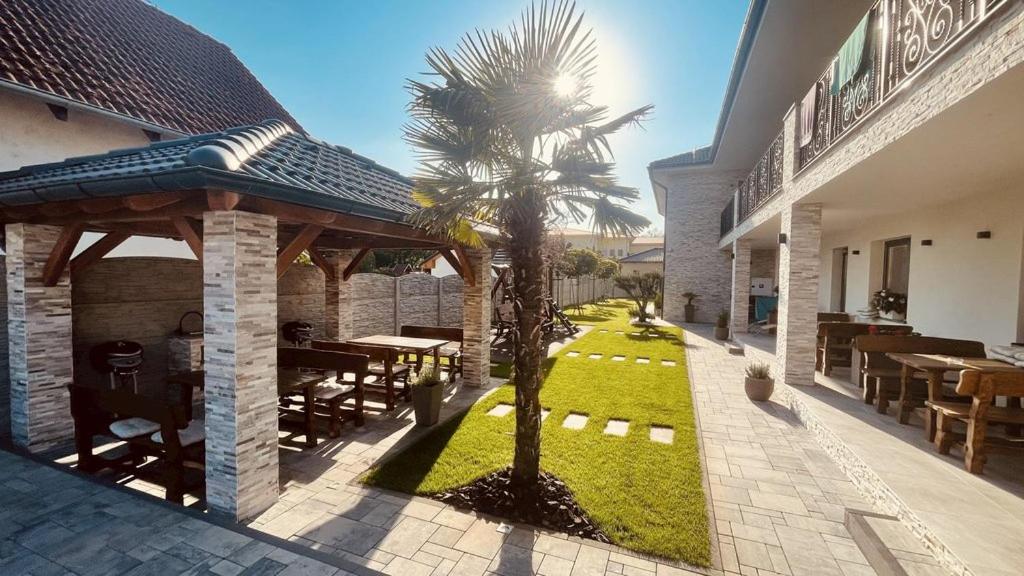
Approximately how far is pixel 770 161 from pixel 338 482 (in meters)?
10.7

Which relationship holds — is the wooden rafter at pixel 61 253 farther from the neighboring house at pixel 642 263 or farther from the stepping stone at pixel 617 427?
the neighboring house at pixel 642 263

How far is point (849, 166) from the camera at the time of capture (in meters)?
5.30

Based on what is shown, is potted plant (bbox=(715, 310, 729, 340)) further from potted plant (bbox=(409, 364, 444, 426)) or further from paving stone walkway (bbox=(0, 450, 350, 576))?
paving stone walkway (bbox=(0, 450, 350, 576))

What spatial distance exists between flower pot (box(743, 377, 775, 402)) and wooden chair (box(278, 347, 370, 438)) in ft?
21.9

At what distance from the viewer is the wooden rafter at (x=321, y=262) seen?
9109 millimetres

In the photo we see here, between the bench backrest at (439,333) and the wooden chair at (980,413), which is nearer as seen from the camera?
the wooden chair at (980,413)

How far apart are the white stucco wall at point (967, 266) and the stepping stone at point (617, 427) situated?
5667 mm

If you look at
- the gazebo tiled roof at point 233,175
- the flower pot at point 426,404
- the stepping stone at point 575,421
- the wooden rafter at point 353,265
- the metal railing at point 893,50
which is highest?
the metal railing at point 893,50

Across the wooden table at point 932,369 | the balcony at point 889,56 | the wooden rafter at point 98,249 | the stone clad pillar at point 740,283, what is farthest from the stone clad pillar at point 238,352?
the stone clad pillar at point 740,283

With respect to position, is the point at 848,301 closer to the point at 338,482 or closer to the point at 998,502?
the point at 998,502

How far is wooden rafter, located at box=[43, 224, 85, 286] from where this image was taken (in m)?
5.04

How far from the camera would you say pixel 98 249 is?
5324mm

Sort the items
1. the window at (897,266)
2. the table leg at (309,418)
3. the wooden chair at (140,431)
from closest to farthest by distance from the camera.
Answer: the wooden chair at (140,431)
the table leg at (309,418)
the window at (897,266)

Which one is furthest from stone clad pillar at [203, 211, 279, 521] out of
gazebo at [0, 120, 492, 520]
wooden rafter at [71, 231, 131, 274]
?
wooden rafter at [71, 231, 131, 274]
